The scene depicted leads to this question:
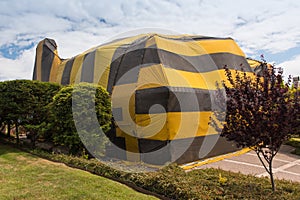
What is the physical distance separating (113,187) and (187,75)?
5.13 metres

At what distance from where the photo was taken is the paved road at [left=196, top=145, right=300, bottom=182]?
7377 millimetres

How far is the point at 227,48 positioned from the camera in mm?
10938

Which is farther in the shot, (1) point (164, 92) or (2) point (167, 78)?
(2) point (167, 78)

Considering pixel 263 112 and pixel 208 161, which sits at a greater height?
pixel 263 112

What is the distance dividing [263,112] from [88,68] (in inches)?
334

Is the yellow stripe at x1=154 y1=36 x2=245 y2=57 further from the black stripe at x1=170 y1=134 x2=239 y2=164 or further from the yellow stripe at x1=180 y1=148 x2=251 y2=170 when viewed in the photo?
the yellow stripe at x1=180 y1=148 x2=251 y2=170

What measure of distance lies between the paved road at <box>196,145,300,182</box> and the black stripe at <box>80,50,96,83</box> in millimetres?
6213

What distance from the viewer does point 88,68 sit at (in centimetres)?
1130

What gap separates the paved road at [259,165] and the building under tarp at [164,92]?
0.63m

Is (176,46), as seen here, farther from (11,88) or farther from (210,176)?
(11,88)

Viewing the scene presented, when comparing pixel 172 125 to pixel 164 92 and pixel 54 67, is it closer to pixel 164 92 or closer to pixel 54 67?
pixel 164 92

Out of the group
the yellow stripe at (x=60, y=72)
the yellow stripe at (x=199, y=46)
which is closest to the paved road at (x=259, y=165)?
the yellow stripe at (x=199, y=46)

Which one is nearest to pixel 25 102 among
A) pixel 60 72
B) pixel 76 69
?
pixel 76 69

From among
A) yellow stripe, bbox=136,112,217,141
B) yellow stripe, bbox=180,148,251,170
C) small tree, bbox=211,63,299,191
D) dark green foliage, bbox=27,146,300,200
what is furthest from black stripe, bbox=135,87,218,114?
small tree, bbox=211,63,299,191
